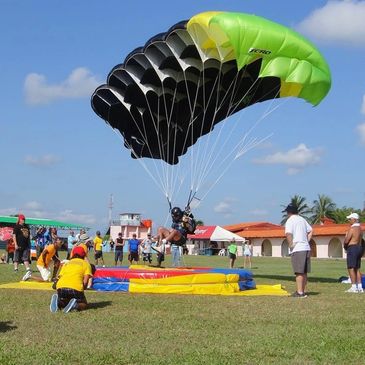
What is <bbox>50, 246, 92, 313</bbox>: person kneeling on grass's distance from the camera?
8.59 metres

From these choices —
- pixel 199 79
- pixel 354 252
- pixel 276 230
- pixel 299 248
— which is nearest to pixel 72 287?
pixel 299 248

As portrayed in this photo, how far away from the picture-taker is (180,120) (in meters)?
16.0

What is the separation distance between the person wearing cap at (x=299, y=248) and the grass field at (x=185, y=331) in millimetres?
447

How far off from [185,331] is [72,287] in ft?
8.43

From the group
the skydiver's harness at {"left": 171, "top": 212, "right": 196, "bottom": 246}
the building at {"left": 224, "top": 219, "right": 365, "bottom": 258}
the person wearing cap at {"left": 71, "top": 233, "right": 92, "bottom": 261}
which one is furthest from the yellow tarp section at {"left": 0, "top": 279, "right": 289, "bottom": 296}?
the building at {"left": 224, "top": 219, "right": 365, "bottom": 258}

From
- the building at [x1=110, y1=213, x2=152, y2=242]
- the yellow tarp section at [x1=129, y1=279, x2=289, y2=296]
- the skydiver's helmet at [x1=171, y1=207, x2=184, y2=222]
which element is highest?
the building at [x1=110, y1=213, x2=152, y2=242]

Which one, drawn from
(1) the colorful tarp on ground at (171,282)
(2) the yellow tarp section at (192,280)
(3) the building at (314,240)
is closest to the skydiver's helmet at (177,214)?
(1) the colorful tarp on ground at (171,282)

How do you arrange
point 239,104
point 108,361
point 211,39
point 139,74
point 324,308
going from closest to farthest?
point 108,361
point 324,308
point 211,39
point 139,74
point 239,104

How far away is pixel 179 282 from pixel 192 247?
57210 millimetres

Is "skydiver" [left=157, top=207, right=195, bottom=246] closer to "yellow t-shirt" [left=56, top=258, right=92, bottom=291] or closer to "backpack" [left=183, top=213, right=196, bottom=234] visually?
"backpack" [left=183, top=213, right=196, bottom=234]

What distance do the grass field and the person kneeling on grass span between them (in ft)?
0.65

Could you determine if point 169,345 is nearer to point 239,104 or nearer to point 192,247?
point 239,104

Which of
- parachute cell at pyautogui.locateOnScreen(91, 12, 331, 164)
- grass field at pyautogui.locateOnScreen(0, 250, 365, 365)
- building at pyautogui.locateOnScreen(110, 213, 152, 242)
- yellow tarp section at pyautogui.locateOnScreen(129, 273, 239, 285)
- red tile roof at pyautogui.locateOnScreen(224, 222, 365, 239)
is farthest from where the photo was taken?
building at pyautogui.locateOnScreen(110, 213, 152, 242)

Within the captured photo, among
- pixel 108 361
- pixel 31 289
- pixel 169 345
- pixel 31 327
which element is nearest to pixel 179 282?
Result: pixel 31 289
